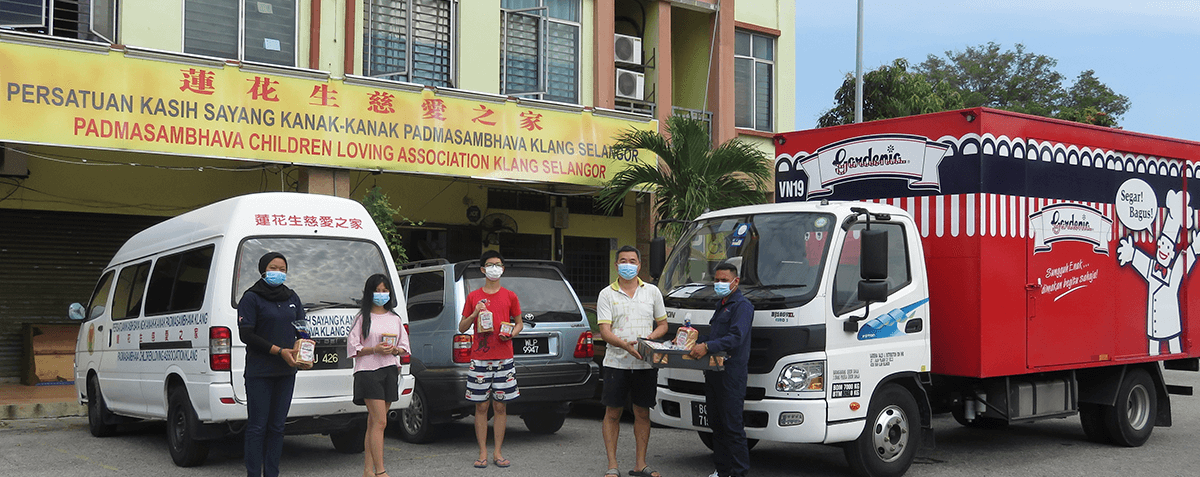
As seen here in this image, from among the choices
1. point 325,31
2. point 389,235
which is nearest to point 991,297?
point 389,235

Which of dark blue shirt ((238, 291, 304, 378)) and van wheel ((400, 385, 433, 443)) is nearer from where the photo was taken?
dark blue shirt ((238, 291, 304, 378))

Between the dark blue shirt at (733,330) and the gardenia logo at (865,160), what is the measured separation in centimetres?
223

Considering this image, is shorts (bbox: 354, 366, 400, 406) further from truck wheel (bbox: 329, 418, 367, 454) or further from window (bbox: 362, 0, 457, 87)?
window (bbox: 362, 0, 457, 87)

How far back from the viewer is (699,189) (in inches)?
591

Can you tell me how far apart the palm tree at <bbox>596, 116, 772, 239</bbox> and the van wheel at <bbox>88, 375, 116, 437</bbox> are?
7736mm

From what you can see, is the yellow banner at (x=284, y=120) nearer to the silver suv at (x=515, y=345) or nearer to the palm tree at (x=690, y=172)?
the palm tree at (x=690, y=172)

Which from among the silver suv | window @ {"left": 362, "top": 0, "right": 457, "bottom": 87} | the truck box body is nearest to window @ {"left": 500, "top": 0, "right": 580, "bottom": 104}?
→ window @ {"left": 362, "top": 0, "right": 457, "bottom": 87}

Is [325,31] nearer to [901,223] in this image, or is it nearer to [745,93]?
[745,93]

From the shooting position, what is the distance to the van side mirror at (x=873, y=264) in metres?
7.11

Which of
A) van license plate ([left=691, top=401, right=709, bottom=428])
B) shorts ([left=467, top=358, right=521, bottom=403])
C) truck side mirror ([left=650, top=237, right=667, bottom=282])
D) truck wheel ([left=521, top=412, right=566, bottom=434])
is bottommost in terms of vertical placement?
truck wheel ([left=521, top=412, right=566, bottom=434])

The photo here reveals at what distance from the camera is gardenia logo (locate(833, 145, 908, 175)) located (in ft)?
28.0

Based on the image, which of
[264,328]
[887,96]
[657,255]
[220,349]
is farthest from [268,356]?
[887,96]

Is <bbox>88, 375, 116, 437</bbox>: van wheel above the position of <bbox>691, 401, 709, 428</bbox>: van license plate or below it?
below

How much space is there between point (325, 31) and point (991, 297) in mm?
10738
